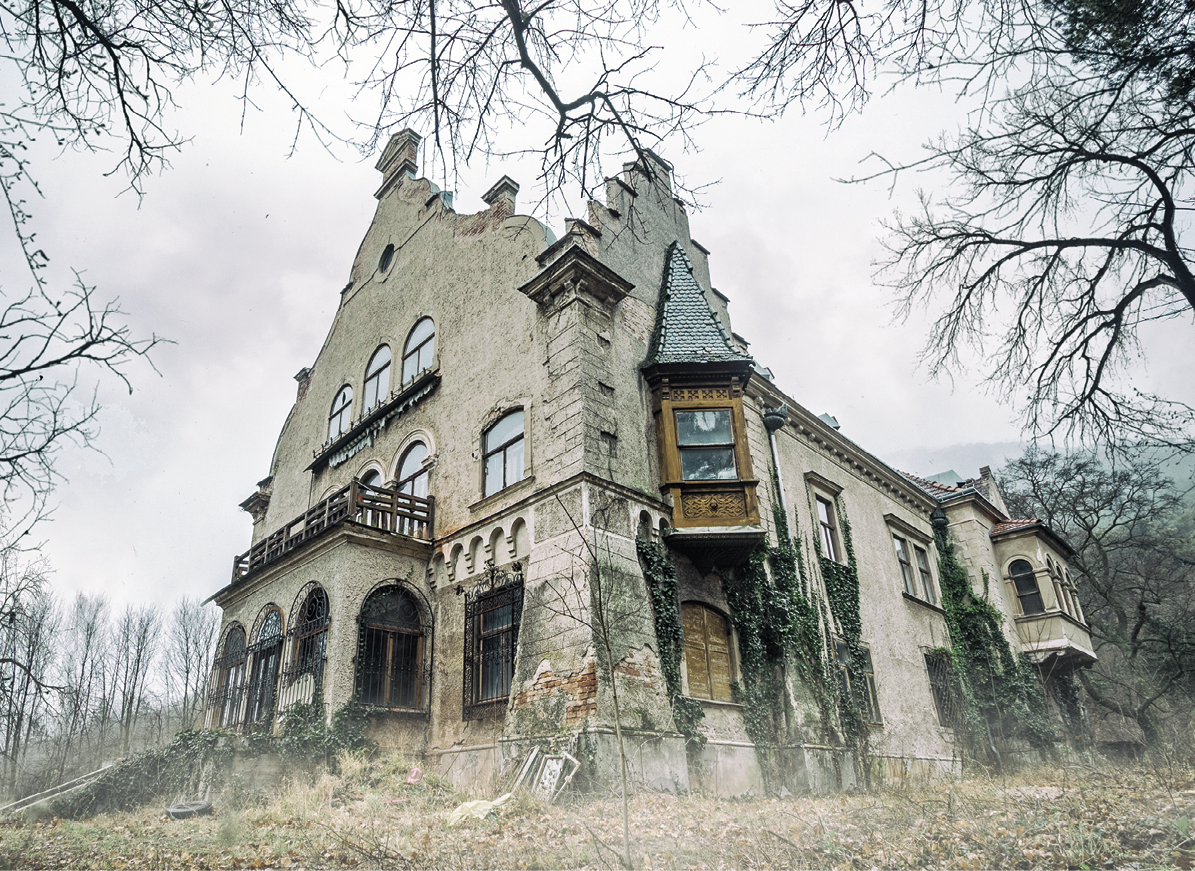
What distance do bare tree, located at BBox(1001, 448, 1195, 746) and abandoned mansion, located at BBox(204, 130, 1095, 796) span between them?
7.40 m

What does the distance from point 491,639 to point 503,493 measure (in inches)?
108

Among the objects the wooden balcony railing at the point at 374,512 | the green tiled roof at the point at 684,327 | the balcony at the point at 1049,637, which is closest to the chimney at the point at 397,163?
the green tiled roof at the point at 684,327

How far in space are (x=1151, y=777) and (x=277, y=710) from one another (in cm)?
1487

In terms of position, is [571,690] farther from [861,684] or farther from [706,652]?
[861,684]

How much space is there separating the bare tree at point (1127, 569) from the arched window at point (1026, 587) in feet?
11.3

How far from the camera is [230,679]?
17.5 meters

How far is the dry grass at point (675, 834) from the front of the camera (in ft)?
19.7

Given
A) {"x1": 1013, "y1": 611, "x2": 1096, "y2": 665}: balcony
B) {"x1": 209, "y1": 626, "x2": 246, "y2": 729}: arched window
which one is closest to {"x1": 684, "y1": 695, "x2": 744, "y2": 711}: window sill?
{"x1": 209, "y1": 626, "x2": 246, "y2": 729}: arched window

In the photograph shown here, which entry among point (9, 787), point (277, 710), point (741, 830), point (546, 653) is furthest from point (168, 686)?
point (741, 830)

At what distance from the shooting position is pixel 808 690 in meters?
14.1

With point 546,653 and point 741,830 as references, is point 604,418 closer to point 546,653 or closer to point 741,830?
point 546,653

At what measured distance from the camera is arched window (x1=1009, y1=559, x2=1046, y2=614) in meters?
23.4

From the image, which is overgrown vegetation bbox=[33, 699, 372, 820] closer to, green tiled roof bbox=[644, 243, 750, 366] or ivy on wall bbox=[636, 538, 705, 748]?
ivy on wall bbox=[636, 538, 705, 748]

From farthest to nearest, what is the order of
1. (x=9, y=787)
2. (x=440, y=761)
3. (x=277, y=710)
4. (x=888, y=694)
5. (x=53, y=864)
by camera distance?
1. (x=9, y=787)
2. (x=888, y=694)
3. (x=277, y=710)
4. (x=440, y=761)
5. (x=53, y=864)
